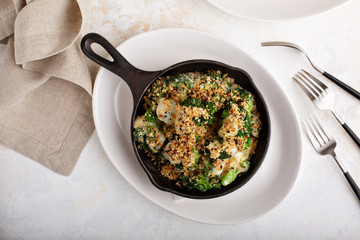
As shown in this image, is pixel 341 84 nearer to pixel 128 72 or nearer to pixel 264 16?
pixel 264 16

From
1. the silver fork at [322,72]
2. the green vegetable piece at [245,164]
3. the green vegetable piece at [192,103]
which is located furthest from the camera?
the silver fork at [322,72]

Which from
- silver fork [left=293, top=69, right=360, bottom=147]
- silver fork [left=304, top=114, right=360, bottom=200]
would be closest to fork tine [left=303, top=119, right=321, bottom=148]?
silver fork [left=304, top=114, right=360, bottom=200]

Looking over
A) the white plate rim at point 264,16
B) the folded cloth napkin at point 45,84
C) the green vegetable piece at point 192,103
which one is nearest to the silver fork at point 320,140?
the white plate rim at point 264,16

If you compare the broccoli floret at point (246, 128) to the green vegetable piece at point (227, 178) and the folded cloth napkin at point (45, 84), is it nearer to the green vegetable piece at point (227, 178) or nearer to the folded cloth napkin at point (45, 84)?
the green vegetable piece at point (227, 178)

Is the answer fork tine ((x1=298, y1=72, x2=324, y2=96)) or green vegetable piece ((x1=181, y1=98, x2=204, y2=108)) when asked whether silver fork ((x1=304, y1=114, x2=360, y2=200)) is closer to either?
fork tine ((x1=298, y1=72, x2=324, y2=96))

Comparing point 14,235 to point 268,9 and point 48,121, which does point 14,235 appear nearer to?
point 48,121

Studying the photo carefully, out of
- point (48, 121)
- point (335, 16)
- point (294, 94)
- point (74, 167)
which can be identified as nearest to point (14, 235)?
point (74, 167)
